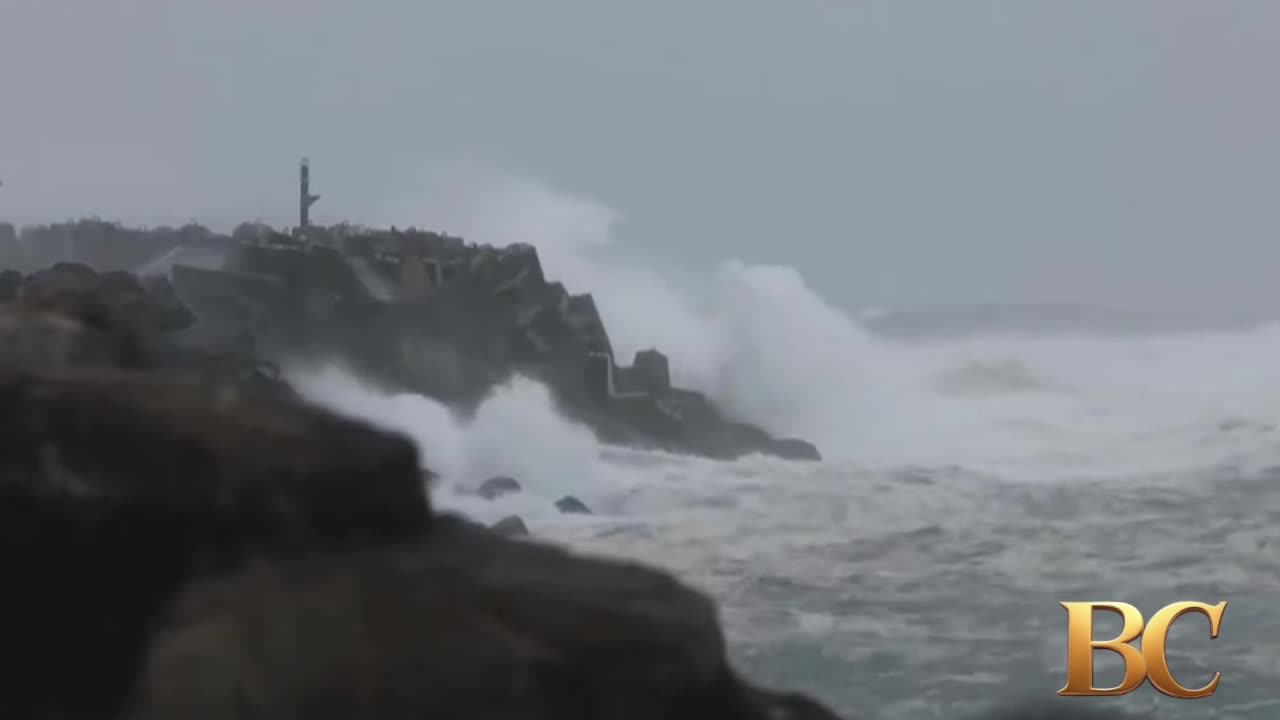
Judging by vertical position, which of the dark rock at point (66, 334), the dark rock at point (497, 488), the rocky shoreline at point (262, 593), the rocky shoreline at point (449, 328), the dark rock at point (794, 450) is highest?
the rocky shoreline at point (449, 328)

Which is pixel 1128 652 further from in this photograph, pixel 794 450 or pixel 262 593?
pixel 794 450

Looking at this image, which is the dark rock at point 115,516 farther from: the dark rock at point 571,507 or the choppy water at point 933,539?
the dark rock at point 571,507

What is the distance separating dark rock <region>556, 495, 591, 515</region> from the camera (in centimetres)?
1052

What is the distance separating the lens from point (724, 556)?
8.68 metres

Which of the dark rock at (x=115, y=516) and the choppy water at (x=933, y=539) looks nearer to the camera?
the dark rock at (x=115, y=516)

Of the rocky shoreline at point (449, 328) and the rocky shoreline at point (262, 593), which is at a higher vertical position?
the rocky shoreline at point (449, 328)

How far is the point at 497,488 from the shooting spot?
10.9 m

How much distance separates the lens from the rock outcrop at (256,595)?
172 cm

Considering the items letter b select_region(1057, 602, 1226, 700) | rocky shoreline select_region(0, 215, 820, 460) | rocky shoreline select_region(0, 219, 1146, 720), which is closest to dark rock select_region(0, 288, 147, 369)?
rocky shoreline select_region(0, 219, 1146, 720)

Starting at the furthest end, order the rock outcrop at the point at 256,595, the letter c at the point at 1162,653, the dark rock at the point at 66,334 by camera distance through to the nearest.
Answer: the letter c at the point at 1162,653 → the dark rock at the point at 66,334 → the rock outcrop at the point at 256,595

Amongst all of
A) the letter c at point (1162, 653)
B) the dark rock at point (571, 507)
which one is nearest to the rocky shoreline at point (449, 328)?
the dark rock at point (571, 507)

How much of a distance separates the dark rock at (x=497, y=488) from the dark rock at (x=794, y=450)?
14.2 feet

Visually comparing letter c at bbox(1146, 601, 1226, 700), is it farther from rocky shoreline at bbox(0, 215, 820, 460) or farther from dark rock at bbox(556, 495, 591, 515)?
rocky shoreline at bbox(0, 215, 820, 460)

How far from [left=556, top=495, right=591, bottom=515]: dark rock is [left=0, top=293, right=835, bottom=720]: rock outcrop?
8.60 m
